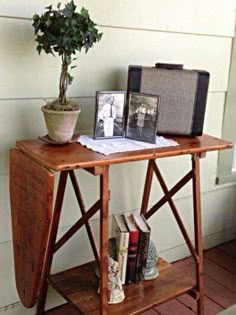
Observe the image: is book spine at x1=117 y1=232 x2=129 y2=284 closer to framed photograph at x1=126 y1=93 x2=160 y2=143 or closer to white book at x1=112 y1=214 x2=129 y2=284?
white book at x1=112 y1=214 x2=129 y2=284

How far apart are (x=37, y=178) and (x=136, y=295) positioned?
2.22 feet

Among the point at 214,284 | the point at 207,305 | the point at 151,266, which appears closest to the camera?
the point at 151,266

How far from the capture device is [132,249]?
5.69 feet

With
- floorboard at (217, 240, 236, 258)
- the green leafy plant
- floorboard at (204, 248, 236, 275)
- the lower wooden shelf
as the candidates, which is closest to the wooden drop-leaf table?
the lower wooden shelf

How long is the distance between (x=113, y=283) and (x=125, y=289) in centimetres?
12

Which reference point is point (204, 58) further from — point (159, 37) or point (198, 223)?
point (198, 223)

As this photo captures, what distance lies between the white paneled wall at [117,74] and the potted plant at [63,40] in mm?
182

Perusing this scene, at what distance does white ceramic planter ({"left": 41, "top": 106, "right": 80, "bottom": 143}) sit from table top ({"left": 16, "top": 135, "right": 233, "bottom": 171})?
34 millimetres

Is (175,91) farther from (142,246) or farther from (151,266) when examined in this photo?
(151,266)

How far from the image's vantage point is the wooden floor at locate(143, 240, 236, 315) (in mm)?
2061

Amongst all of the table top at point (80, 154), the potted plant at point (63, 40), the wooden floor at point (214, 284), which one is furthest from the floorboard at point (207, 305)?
the potted plant at point (63, 40)

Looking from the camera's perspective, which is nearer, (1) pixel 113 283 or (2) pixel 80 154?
(2) pixel 80 154

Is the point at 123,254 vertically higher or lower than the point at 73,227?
lower

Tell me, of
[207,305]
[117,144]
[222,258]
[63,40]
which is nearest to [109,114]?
[117,144]
